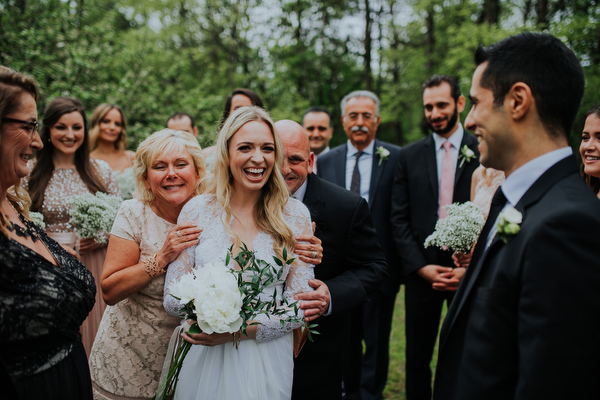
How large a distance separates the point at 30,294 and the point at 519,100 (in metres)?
2.48

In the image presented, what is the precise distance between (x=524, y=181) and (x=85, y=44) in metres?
11.9

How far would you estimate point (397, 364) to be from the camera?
632 cm

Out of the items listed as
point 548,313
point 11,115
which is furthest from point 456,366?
point 11,115

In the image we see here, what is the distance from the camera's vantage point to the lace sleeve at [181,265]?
270 cm

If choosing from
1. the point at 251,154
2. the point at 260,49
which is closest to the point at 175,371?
the point at 251,154

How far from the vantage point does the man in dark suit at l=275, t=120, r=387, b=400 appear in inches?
127

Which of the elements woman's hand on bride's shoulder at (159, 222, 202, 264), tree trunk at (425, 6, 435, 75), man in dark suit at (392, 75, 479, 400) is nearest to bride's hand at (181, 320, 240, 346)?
woman's hand on bride's shoulder at (159, 222, 202, 264)

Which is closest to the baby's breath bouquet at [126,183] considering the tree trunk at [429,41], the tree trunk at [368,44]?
the tree trunk at [429,41]

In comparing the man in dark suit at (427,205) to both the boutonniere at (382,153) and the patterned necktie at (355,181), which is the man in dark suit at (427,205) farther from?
the patterned necktie at (355,181)

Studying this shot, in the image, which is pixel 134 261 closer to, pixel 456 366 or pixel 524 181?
pixel 456 366

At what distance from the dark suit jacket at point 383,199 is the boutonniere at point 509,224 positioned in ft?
10.9

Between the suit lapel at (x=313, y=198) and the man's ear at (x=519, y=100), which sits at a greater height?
the man's ear at (x=519, y=100)

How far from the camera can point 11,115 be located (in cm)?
221

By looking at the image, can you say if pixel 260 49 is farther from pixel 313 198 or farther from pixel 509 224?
pixel 509 224
